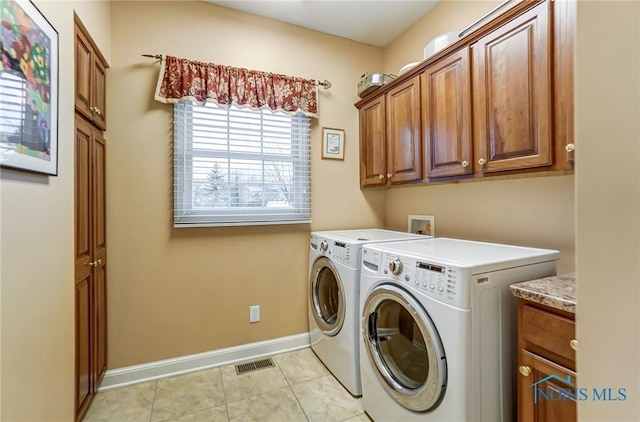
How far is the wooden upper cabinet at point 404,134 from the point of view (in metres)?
1.88

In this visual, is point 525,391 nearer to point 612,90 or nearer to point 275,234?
point 612,90

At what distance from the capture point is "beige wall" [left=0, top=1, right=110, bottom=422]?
89 centimetres

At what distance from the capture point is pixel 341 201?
8.22ft

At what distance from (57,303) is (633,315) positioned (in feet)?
5.98

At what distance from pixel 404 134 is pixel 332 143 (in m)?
0.68

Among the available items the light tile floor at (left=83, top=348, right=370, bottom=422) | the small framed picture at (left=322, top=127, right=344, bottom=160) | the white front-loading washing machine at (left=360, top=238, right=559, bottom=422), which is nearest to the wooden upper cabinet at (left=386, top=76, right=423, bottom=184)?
the small framed picture at (left=322, top=127, right=344, bottom=160)

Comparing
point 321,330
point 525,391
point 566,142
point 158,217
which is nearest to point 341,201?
point 321,330

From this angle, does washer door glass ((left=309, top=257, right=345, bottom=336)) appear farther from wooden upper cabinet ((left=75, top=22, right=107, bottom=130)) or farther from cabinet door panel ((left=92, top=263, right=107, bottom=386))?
wooden upper cabinet ((left=75, top=22, right=107, bottom=130))

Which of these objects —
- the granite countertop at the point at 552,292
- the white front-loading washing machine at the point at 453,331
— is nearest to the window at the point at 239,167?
the white front-loading washing machine at the point at 453,331

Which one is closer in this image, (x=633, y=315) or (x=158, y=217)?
(x=633, y=315)

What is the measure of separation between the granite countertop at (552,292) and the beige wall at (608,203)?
436mm

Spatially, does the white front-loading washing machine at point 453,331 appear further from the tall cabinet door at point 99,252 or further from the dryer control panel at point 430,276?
the tall cabinet door at point 99,252

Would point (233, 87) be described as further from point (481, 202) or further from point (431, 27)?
point (481, 202)

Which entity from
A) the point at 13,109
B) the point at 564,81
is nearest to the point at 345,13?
the point at 564,81
